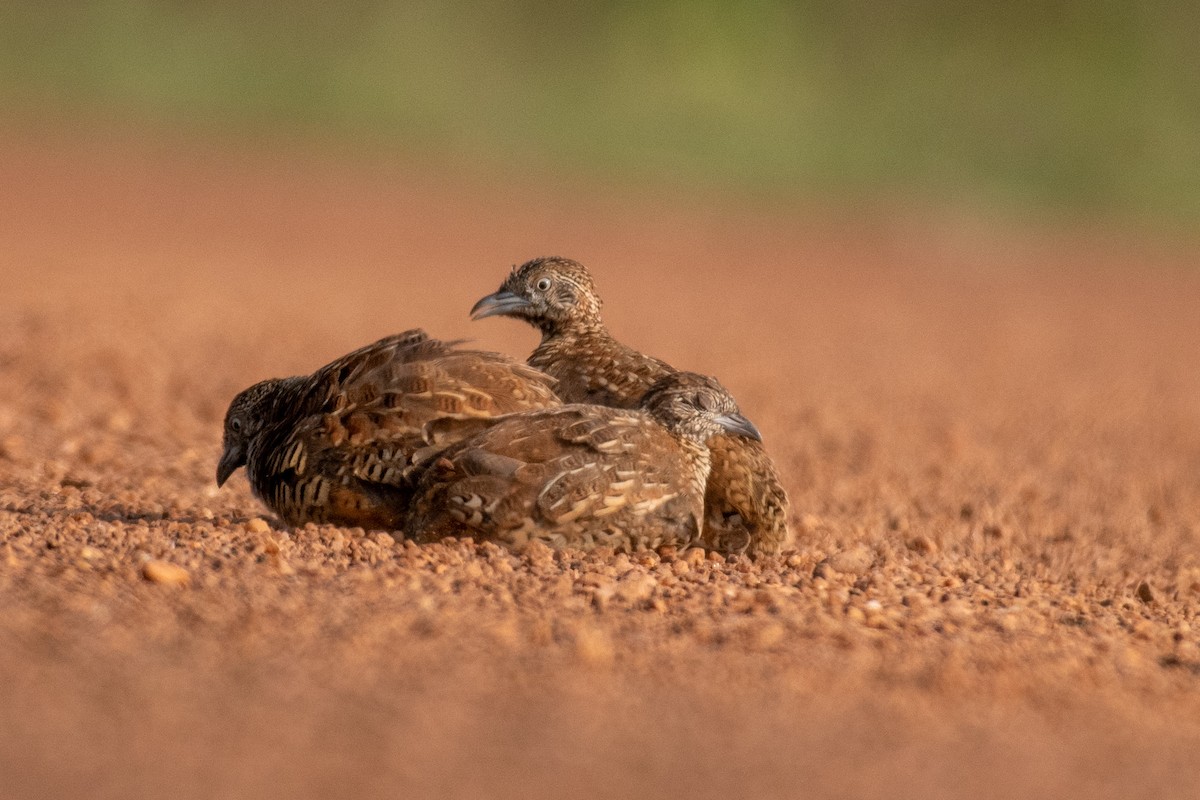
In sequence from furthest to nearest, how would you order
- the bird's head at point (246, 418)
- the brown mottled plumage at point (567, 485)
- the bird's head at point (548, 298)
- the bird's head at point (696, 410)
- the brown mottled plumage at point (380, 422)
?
the bird's head at point (548, 298)
the bird's head at point (246, 418)
the bird's head at point (696, 410)
the brown mottled plumage at point (380, 422)
the brown mottled plumage at point (567, 485)

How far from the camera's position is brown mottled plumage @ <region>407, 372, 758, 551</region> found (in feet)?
19.6

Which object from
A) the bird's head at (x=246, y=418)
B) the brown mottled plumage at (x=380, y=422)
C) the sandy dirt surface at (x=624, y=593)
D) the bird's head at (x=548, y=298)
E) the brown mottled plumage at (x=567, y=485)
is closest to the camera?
the sandy dirt surface at (x=624, y=593)

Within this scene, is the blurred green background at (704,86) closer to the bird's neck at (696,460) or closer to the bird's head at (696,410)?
the bird's head at (696,410)

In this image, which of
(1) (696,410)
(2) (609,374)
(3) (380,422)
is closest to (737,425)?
(1) (696,410)

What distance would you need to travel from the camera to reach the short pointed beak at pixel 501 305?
Result: 7.77 metres

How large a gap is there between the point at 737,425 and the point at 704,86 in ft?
76.3

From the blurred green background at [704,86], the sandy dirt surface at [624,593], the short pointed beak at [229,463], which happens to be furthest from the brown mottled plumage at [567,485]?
the blurred green background at [704,86]

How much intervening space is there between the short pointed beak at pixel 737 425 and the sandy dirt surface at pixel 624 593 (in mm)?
489

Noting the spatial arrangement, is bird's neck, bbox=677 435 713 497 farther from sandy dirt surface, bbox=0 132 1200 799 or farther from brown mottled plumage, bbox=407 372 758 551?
sandy dirt surface, bbox=0 132 1200 799

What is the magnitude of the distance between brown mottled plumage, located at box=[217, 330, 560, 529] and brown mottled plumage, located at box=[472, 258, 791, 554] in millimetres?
607

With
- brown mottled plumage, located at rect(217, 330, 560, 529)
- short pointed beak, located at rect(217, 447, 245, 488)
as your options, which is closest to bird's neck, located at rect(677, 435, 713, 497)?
brown mottled plumage, located at rect(217, 330, 560, 529)

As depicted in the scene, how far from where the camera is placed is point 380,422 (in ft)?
20.5

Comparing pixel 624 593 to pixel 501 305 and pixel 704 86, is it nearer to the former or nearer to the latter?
pixel 501 305

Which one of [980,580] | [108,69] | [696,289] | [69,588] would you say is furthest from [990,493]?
[108,69]
